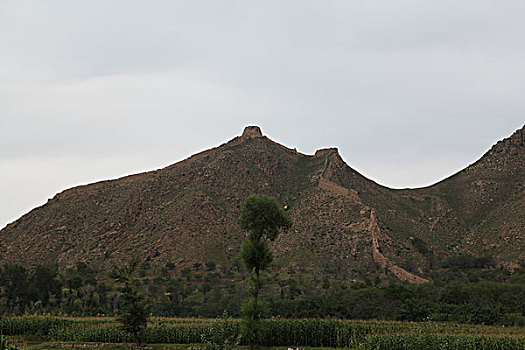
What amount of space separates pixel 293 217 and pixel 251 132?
31.8m

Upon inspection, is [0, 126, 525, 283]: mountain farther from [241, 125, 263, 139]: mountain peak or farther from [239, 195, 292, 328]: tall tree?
[239, 195, 292, 328]: tall tree

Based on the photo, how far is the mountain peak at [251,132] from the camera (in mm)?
92200

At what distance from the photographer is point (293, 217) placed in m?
66.2

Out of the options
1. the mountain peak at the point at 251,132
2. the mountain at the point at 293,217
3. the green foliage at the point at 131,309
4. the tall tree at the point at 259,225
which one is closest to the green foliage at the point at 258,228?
the tall tree at the point at 259,225

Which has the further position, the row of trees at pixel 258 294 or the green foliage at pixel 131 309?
the row of trees at pixel 258 294

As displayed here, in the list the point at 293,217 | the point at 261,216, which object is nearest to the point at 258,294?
the point at 261,216

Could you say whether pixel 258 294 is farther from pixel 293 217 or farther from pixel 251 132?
pixel 251 132

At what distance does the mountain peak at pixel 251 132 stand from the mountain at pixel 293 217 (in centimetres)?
497

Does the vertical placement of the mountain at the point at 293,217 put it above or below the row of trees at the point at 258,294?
above

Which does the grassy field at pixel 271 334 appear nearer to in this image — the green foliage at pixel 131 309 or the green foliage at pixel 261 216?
the green foliage at pixel 131 309

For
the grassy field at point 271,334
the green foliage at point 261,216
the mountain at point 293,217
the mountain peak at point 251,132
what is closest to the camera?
the grassy field at point 271,334

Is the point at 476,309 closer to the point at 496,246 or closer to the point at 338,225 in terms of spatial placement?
the point at 338,225

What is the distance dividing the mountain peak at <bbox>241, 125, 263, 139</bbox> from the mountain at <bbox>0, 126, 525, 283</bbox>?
497cm

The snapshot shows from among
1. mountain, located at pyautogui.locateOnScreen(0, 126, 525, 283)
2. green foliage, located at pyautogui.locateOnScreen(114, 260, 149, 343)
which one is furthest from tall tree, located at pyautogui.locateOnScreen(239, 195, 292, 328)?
mountain, located at pyautogui.locateOnScreen(0, 126, 525, 283)
